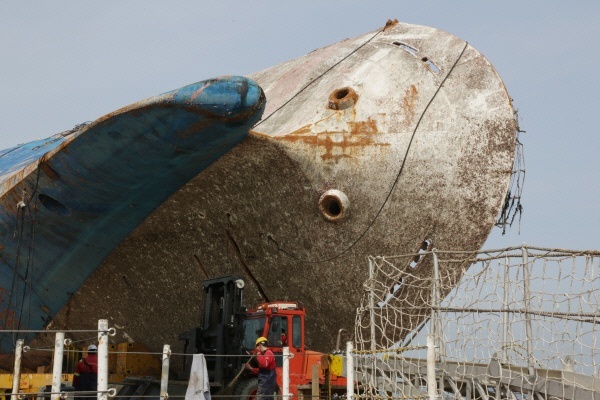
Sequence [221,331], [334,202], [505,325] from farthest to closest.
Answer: [334,202] → [221,331] → [505,325]

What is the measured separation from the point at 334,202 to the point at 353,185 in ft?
1.30

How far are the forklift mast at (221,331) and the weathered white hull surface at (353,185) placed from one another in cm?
153

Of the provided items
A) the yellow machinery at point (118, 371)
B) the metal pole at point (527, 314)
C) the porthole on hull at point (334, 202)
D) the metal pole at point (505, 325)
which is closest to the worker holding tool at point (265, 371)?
the metal pole at point (505, 325)

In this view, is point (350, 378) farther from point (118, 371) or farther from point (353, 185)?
point (118, 371)

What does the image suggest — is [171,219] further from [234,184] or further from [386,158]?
[386,158]

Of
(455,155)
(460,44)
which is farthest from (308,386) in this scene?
(460,44)

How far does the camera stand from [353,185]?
1272cm

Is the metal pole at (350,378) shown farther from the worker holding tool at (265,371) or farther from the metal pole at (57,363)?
the metal pole at (57,363)

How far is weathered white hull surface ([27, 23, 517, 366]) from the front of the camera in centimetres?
1264

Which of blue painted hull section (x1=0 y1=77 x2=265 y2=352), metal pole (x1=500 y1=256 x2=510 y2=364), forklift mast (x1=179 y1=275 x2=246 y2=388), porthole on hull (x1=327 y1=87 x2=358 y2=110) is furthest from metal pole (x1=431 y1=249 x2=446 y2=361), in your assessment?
porthole on hull (x1=327 y1=87 x2=358 y2=110)

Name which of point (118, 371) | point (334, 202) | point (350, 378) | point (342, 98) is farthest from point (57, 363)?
point (342, 98)

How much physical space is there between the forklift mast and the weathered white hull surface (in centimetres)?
153

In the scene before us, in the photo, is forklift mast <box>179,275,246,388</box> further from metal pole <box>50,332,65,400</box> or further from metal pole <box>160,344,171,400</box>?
metal pole <box>50,332,65,400</box>

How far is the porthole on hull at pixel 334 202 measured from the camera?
41.3 feet
